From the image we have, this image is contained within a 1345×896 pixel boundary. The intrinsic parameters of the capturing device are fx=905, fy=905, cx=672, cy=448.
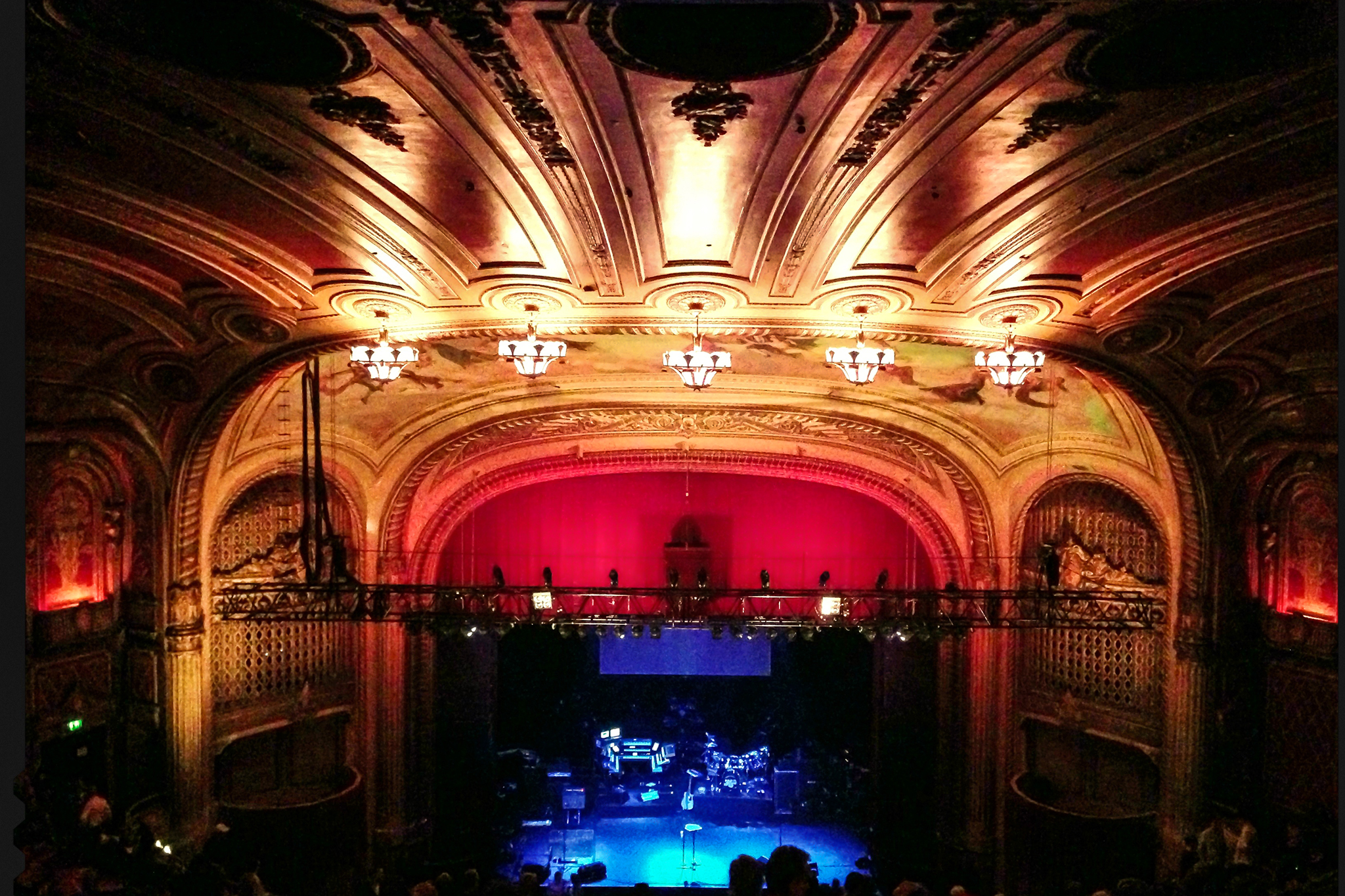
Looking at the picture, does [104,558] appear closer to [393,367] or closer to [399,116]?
[393,367]

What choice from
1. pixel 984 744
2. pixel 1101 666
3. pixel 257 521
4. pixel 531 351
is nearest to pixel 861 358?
pixel 531 351

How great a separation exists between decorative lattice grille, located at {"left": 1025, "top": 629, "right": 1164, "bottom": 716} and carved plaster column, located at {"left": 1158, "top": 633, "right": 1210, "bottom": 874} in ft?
3.54

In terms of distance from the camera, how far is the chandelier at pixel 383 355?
333 inches

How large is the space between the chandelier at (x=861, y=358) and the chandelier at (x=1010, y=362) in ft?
3.20

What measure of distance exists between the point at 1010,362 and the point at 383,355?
18.9 feet

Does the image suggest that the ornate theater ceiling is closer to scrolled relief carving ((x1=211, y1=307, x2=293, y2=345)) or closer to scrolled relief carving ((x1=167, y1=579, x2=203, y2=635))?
scrolled relief carving ((x1=211, y1=307, x2=293, y2=345))

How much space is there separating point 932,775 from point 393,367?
38.3 ft

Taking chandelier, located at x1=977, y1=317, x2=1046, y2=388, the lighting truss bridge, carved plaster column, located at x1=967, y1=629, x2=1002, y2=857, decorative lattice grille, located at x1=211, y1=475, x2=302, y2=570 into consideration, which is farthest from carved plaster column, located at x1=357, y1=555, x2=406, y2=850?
chandelier, located at x1=977, y1=317, x2=1046, y2=388

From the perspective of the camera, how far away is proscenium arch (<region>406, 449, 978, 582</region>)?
14.7 meters

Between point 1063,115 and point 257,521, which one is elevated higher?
point 1063,115

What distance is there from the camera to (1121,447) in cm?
1202

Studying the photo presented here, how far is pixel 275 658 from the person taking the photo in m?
13.4

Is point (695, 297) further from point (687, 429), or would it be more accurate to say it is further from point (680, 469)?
point (680, 469)

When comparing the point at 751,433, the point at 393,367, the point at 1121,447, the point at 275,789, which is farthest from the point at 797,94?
the point at 275,789
